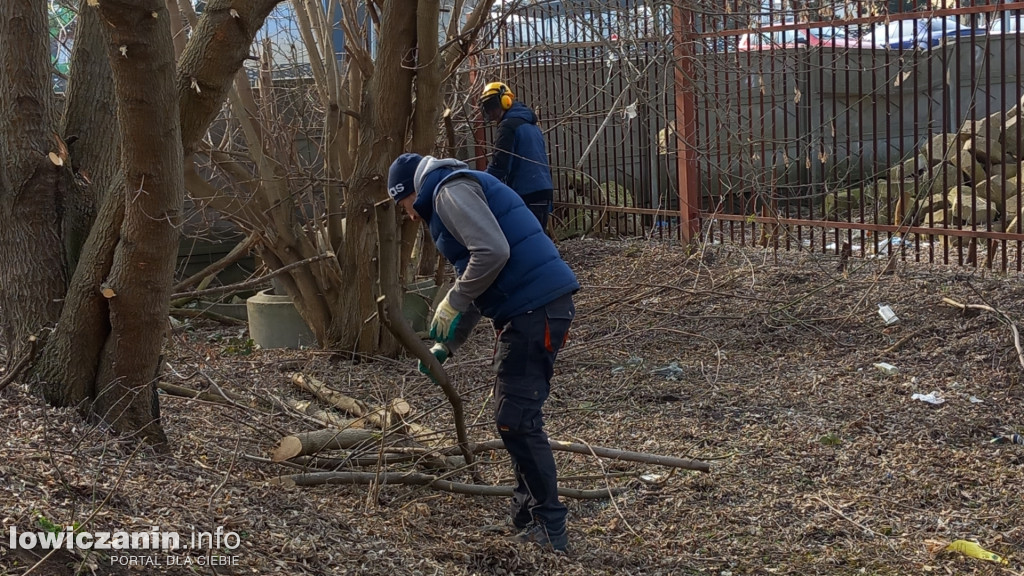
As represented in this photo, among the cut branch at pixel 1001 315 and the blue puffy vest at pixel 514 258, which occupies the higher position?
the blue puffy vest at pixel 514 258

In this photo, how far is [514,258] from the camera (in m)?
3.80

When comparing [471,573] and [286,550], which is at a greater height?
[286,550]

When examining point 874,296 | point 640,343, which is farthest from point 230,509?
point 874,296

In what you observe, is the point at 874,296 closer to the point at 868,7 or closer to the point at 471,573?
the point at 868,7

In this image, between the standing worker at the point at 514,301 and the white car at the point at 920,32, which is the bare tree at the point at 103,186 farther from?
the white car at the point at 920,32

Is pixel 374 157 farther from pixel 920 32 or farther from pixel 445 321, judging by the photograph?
pixel 920 32

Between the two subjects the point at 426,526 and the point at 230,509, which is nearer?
the point at 230,509

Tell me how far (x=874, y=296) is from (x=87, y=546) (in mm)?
5778

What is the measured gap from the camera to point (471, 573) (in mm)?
3414

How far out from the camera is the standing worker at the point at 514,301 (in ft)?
12.1

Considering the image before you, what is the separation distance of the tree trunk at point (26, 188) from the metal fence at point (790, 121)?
342cm

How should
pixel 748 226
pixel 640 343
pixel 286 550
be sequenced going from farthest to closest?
pixel 748 226 → pixel 640 343 → pixel 286 550

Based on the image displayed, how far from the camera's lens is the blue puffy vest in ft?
12.3

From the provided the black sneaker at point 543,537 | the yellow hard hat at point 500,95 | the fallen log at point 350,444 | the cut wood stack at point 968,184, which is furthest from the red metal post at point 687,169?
the black sneaker at point 543,537
